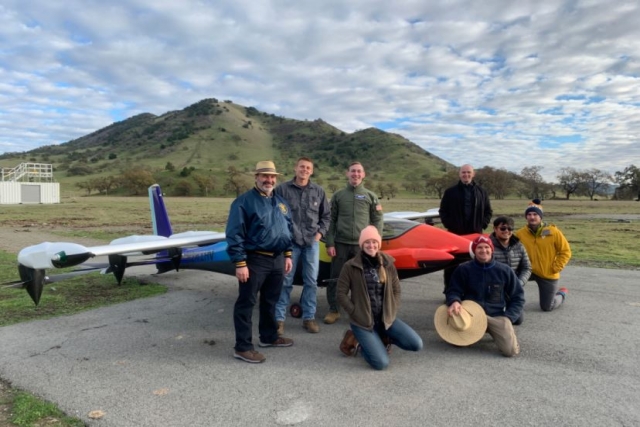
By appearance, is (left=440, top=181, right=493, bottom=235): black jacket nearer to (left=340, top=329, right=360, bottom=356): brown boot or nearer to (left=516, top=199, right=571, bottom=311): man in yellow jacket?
(left=516, top=199, right=571, bottom=311): man in yellow jacket

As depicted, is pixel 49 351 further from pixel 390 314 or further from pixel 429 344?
pixel 429 344

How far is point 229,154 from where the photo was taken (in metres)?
144

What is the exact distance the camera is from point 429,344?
16.7ft

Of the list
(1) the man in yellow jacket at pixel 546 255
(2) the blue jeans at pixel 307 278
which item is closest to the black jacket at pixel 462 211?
(1) the man in yellow jacket at pixel 546 255

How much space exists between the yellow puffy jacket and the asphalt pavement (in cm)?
65

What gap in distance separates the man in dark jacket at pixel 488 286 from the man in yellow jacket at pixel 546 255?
1678mm

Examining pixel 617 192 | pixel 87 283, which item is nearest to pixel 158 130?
pixel 617 192

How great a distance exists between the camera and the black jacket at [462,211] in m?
6.75

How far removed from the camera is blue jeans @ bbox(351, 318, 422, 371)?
4320mm

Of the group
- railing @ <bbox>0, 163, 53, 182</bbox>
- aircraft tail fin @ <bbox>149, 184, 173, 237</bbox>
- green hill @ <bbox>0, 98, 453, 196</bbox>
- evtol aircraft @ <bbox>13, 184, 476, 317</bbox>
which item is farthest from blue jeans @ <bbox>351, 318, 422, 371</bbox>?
green hill @ <bbox>0, 98, 453, 196</bbox>

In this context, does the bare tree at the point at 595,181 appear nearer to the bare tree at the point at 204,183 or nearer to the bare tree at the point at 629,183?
the bare tree at the point at 629,183

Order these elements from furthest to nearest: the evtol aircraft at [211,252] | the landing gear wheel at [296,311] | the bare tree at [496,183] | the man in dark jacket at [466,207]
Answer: the bare tree at [496,183]
the man in dark jacket at [466,207]
the landing gear wheel at [296,311]
the evtol aircraft at [211,252]

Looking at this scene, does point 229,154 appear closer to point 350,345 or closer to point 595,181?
point 595,181

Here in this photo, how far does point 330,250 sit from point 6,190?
1927 inches
